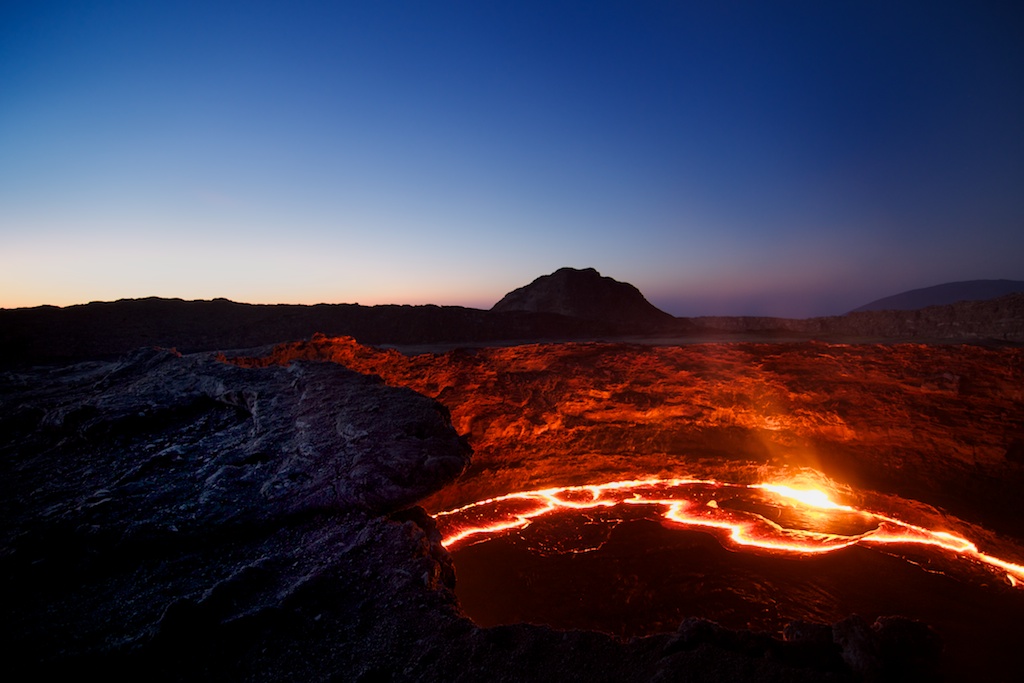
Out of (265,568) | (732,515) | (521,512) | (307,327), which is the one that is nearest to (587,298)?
(307,327)

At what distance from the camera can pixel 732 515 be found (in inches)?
367

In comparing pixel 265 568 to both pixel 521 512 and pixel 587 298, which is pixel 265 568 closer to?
pixel 521 512

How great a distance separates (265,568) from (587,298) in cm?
2123

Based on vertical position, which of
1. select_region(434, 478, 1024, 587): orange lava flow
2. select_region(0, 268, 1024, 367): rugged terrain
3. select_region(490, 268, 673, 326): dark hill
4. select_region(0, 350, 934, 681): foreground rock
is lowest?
select_region(434, 478, 1024, 587): orange lava flow

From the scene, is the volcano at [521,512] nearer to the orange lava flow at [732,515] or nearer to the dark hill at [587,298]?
the orange lava flow at [732,515]

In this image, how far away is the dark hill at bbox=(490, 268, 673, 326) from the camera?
2252 cm

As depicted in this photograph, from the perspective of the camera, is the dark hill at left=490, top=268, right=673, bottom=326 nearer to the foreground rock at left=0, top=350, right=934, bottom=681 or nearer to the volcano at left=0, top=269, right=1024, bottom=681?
the volcano at left=0, top=269, right=1024, bottom=681

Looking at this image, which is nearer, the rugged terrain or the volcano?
the volcano

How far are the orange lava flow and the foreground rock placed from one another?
5404 mm

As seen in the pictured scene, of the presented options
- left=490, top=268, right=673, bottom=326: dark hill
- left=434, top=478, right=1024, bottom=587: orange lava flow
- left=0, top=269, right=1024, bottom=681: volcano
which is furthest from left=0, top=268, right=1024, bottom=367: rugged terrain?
left=490, top=268, right=673, bottom=326: dark hill

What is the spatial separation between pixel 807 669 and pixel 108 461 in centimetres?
622

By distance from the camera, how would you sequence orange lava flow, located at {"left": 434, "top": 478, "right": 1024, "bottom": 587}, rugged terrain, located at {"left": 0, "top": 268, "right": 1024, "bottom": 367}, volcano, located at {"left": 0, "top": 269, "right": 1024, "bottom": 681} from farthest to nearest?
rugged terrain, located at {"left": 0, "top": 268, "right": 1024, "bottom": 367} < orange lava flow, located at {"left": 434, "top": 478, "right": 1024, "bottom": 587} < volcano, located at {"left": 0, "top": 269, "right": 1024, "bottom": 681}

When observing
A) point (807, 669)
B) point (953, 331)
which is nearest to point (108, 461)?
point (807, 669)

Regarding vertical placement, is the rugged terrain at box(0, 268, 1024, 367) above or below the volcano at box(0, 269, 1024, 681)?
above
